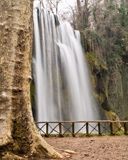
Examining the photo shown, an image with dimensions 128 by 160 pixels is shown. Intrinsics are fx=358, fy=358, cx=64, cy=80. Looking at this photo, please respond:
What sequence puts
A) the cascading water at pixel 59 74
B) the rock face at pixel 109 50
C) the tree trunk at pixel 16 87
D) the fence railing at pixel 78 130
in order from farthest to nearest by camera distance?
the rock face at pixel 109 50, the cascading water at pixel 59 74, the fence railing at pixel 78 130, the tree trunk at pixel 16 87

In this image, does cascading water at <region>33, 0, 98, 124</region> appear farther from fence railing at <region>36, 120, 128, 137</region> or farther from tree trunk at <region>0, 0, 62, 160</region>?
tree trunk at <region>0, 0, 62, 160</region>

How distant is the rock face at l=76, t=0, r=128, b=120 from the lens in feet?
84.3

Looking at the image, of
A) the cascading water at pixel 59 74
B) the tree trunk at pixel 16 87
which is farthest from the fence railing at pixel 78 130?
the tree trunk at pixel 16 87

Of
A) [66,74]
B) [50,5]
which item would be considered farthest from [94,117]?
[50,5]

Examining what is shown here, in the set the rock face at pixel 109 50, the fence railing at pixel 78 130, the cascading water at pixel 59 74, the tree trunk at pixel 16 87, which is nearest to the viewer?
the tree trunk at pixel 16 87

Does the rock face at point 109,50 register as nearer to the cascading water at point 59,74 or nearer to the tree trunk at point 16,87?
the cascading water at point 59,74

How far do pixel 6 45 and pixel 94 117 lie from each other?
18.1 meters

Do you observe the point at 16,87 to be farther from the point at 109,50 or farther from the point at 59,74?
the point at 109,50

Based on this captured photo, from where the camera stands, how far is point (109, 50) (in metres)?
27.7

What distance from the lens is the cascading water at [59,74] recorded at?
21141 mm

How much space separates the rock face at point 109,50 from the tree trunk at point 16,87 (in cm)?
1885

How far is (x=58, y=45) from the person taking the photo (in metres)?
23.5

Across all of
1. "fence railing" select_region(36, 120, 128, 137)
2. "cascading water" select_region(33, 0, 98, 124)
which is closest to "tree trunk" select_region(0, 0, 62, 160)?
"fence railing" select_region(36, 120, 128, 137)

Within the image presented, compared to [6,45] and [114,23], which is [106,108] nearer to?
[114,23]
